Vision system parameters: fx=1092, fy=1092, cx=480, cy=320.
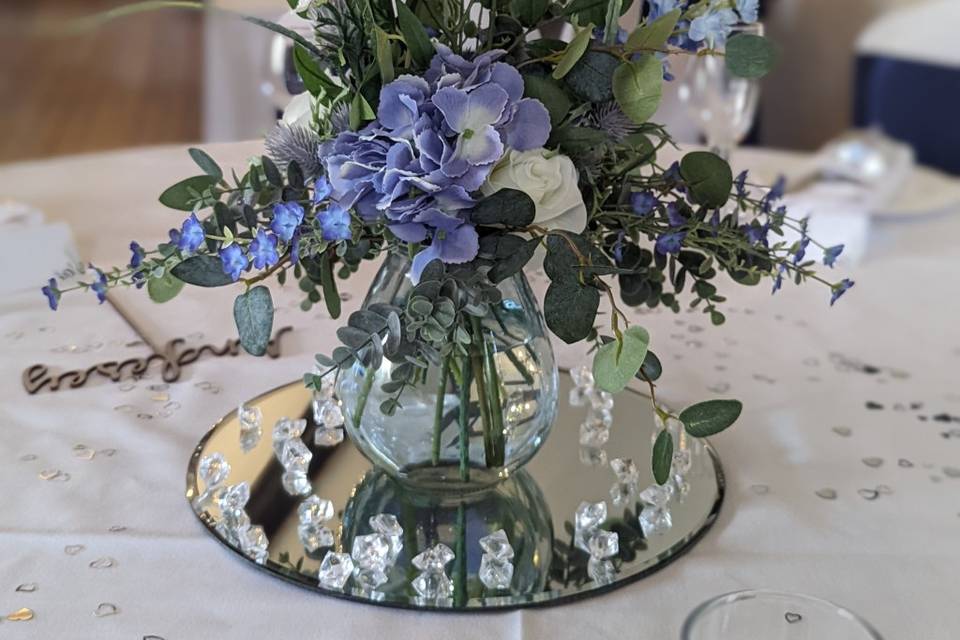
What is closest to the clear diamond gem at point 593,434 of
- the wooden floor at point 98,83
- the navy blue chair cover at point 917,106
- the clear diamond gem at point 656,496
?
the clear diamond gem at point 656,496

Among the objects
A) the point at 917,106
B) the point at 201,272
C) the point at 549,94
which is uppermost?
the point at 549,94

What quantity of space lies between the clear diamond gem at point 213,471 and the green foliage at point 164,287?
0.15 metres

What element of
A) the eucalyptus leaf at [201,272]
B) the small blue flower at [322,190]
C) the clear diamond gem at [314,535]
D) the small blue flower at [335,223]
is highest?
the small blue flower at [322,190]

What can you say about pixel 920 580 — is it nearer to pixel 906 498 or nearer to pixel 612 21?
pixel 906 498

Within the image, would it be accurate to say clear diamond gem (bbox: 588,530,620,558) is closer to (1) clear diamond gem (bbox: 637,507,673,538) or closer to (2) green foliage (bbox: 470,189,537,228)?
(1) clear diamond gem (bbox: 637,507,673,538)

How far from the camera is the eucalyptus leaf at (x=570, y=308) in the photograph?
598 millimetres

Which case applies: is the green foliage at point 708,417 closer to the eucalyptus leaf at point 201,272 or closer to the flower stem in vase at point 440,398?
Answer: the flower stem in vase at point 440,398

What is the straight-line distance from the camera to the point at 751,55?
628 millimetres

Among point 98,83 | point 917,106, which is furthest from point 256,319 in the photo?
point 98,83

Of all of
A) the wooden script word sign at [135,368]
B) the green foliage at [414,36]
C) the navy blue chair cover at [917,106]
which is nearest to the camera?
the green foliage at [414,36]

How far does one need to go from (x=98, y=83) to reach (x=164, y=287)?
14.6 ft

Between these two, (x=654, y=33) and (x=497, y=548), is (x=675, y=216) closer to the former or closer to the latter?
(x=654, y=33)

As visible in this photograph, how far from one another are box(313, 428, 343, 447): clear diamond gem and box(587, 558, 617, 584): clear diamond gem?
23cm

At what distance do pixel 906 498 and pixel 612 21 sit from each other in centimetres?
42
